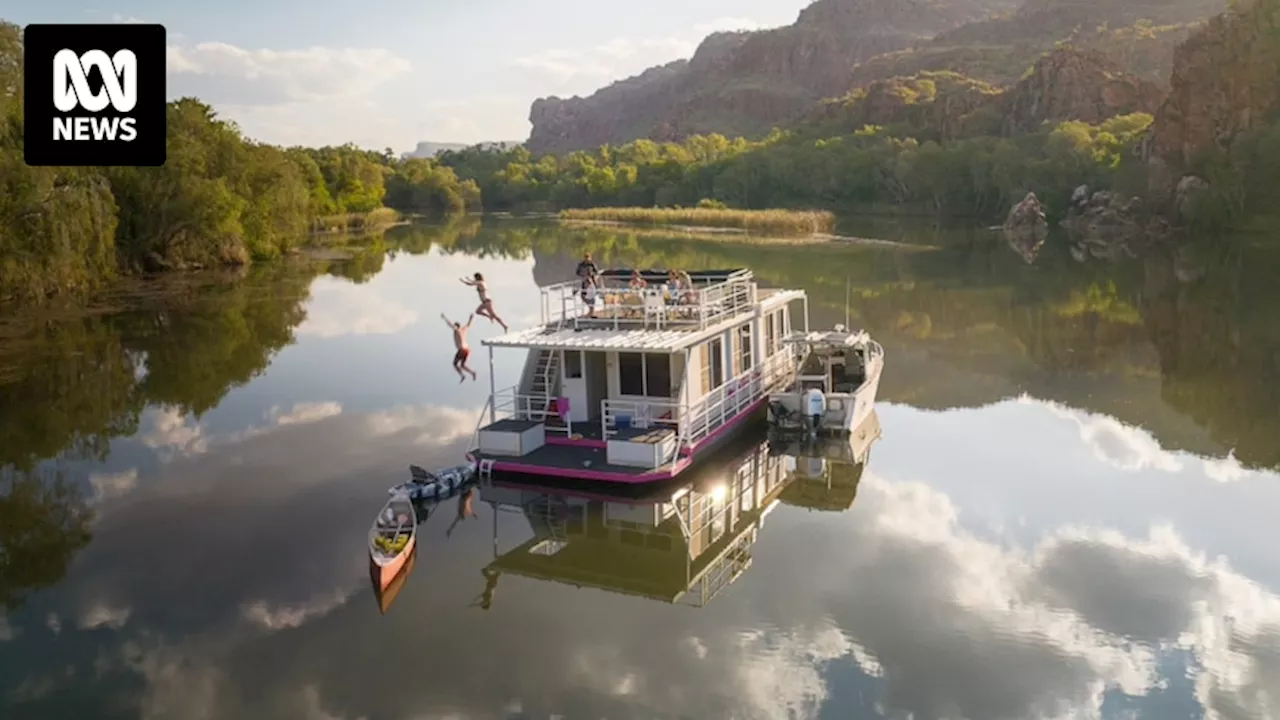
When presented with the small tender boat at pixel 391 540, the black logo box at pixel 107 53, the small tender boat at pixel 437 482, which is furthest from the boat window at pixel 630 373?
the black logo box at pixel 107 53

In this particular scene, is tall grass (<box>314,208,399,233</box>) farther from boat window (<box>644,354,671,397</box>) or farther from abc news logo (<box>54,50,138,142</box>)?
boat window (<box>644,354,671,397</box>)

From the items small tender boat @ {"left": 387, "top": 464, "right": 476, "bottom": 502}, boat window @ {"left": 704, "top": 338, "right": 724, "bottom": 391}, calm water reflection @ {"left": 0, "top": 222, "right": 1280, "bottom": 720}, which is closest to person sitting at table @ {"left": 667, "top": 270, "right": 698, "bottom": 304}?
boat window @ {"left": 704, "top": 338, "right": 724, "bottom": 391}

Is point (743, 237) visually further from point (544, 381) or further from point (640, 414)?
point (640, 414)

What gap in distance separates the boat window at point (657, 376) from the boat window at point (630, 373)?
0.16m

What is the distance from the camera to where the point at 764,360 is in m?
25.2

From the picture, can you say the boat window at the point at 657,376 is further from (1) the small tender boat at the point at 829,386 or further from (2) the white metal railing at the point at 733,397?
(1) the small tender boat at the point at 829,386

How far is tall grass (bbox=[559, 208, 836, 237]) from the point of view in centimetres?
8694

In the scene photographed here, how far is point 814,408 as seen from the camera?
22.8 metres

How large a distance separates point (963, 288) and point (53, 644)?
44795mm

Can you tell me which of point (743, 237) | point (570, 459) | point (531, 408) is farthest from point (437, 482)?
point (743, 237)

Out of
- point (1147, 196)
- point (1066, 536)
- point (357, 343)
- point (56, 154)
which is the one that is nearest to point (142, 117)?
point (357, 343)

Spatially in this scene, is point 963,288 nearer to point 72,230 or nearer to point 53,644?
point 72,230

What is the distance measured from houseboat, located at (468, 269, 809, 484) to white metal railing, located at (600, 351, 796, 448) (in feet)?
0.08

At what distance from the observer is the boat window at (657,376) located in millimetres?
20984
